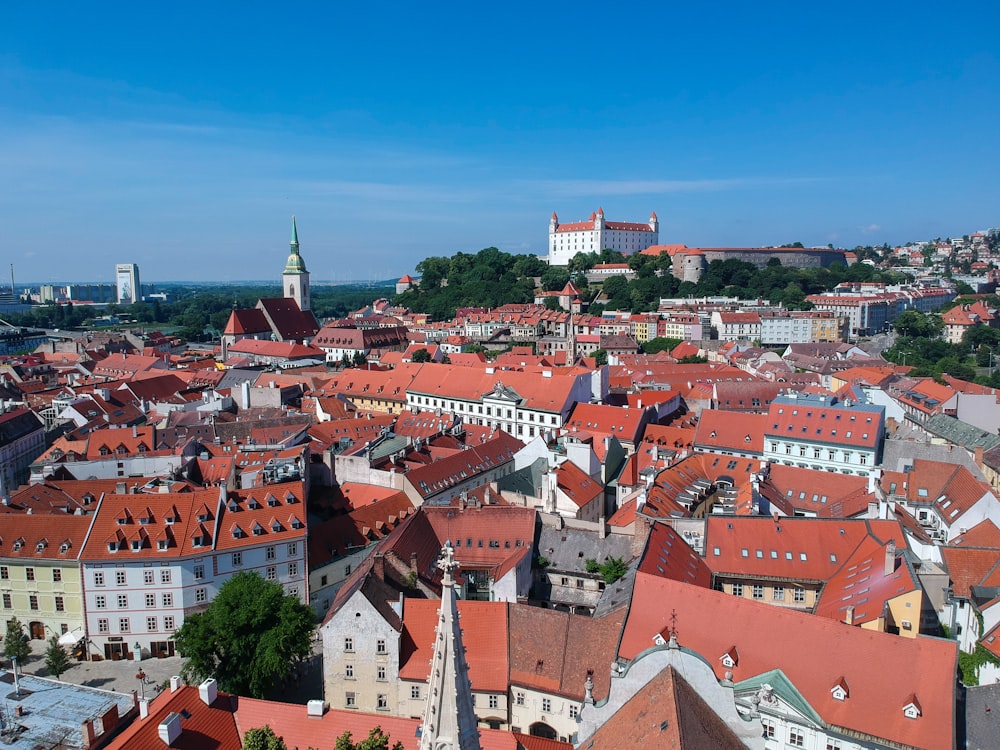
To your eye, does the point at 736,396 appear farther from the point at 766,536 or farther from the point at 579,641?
the point at 579,641

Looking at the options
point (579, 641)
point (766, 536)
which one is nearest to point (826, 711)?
point (579, 641)

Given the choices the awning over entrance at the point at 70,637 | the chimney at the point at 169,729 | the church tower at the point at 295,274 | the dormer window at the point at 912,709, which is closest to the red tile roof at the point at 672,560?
the dormer window at the point at 912,709

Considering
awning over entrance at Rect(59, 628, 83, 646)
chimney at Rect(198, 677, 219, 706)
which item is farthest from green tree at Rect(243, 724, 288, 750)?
awning over entrance at Rect(59, 628, 83, 646)

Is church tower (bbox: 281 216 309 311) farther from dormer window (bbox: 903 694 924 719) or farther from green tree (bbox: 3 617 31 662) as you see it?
dormer window (bbox: 903 694 924 719)

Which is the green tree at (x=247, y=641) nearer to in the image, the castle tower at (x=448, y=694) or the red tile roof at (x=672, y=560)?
the red tile roof at (x=672, y=560)

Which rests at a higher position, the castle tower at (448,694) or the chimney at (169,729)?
the castle tower at (448,694)

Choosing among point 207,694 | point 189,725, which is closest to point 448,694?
point 189,725
